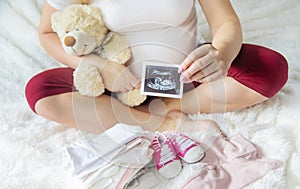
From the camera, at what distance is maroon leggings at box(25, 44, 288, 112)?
1.11m

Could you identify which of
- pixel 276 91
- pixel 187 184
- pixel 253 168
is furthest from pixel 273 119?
pixel 187 184

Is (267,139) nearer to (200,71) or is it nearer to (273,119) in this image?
(273,119)

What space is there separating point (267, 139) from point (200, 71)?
0.77 ft

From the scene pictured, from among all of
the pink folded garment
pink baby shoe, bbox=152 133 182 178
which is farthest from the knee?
the pink folded garment

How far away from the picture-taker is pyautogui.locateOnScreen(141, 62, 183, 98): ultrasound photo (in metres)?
0.97

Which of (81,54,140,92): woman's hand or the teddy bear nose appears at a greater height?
the teddy bear nose

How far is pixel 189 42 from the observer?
1.09 m

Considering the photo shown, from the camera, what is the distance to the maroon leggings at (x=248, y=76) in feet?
3.63

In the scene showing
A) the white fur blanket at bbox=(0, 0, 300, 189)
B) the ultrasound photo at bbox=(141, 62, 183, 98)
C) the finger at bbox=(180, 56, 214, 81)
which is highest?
the finger at bbox=(180, 56, 214, 81)

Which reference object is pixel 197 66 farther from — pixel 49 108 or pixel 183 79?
pixel 49 108

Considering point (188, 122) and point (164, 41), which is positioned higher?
point (164, 41)

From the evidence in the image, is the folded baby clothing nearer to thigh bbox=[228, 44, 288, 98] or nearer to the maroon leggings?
the maroon leggings

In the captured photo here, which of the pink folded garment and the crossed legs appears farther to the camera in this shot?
the crossed legs

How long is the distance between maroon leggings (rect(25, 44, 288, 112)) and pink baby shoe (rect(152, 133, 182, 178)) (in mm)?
235
